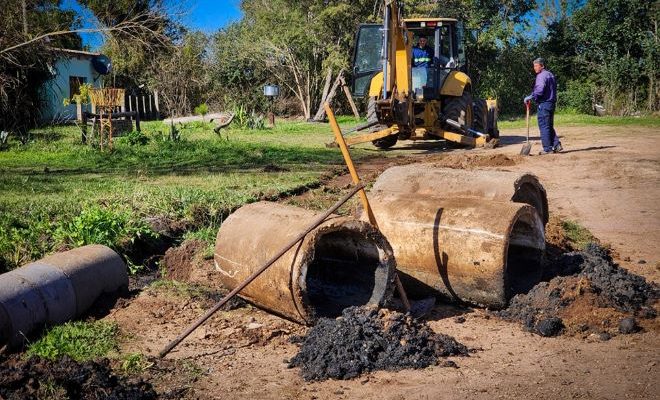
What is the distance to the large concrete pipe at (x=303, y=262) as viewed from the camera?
201 inches

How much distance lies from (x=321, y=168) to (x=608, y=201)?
191 inches

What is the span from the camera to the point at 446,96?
51.9ft

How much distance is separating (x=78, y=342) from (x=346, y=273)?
2176mm

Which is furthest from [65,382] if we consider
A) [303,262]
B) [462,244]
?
[462,244]

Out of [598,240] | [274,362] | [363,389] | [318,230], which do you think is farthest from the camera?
[598,240]

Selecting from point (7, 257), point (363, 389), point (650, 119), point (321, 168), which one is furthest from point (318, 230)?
point (650, 119)

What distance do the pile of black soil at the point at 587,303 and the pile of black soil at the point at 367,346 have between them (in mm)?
839

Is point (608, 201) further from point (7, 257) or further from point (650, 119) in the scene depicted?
point (650, 119)

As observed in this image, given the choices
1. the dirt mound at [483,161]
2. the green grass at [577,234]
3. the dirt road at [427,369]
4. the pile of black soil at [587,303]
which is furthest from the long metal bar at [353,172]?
the dirt mound at [483,161]

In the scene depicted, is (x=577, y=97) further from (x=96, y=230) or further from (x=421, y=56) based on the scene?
(x=96, y=230)

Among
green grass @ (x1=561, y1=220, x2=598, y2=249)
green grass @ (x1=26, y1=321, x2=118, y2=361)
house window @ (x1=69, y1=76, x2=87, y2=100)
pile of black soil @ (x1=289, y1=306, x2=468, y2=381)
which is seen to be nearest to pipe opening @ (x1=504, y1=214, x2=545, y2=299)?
green grass @ (x1=561, y1=220, x2=598, y2=249)

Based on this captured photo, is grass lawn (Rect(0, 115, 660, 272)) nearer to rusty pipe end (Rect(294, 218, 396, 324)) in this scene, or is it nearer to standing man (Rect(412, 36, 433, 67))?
rusty pipe end (Rect(294, 218, 396, 324))

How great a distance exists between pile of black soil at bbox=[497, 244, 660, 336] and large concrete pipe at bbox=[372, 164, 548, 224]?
93 cm

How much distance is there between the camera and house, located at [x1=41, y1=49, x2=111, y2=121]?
27.6 metres
